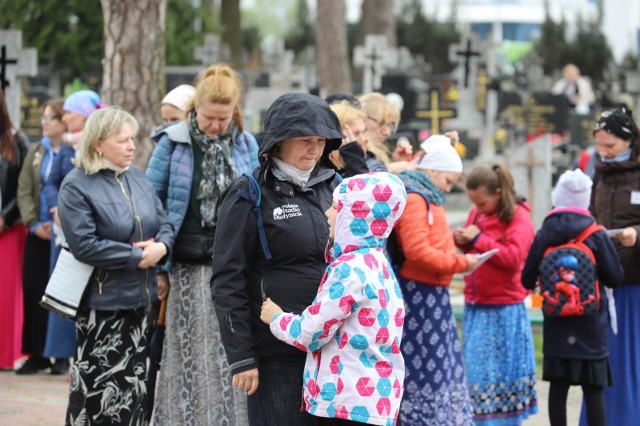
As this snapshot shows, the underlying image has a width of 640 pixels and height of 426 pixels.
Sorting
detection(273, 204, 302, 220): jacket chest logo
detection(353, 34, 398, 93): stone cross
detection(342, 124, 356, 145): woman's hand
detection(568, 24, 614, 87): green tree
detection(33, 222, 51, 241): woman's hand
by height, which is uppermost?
detection(568, 24, 614, 87): green tree

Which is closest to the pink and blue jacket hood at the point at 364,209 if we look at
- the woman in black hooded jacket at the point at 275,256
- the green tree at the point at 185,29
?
the woman in black hooded jacket at the point at 275,256

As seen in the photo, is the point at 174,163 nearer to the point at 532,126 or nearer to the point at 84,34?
the point at 532,126

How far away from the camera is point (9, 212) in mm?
8562

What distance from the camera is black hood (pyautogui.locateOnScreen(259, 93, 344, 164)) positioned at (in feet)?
14.3

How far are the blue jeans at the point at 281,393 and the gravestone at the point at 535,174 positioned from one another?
31.0 feet

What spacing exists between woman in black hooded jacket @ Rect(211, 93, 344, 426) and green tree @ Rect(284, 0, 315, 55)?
4470cm

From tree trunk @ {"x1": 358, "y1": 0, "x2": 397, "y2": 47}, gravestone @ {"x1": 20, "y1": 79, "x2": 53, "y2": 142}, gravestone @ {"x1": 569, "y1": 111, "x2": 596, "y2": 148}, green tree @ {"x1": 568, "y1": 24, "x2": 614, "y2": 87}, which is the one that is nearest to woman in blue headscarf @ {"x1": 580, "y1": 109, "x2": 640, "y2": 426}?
gravestone @ {"x1": 20, "y1": 79, "x2": 53, "y2": 142}

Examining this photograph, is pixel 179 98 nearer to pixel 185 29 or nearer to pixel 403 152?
pixel 403 152

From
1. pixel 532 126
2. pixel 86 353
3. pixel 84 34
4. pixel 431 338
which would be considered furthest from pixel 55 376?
pixel 84 34

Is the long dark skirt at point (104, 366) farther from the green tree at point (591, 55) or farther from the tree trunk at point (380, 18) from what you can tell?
the green tree at point (591, 55)

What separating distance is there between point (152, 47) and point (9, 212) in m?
2.12

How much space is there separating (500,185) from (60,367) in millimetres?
3640

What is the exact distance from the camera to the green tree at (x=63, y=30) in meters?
27.0

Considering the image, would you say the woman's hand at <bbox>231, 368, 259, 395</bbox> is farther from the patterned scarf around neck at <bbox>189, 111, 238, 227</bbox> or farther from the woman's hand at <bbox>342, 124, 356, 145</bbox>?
the woman's hand at <bbox>342, 124, 356, 145</bbox>
